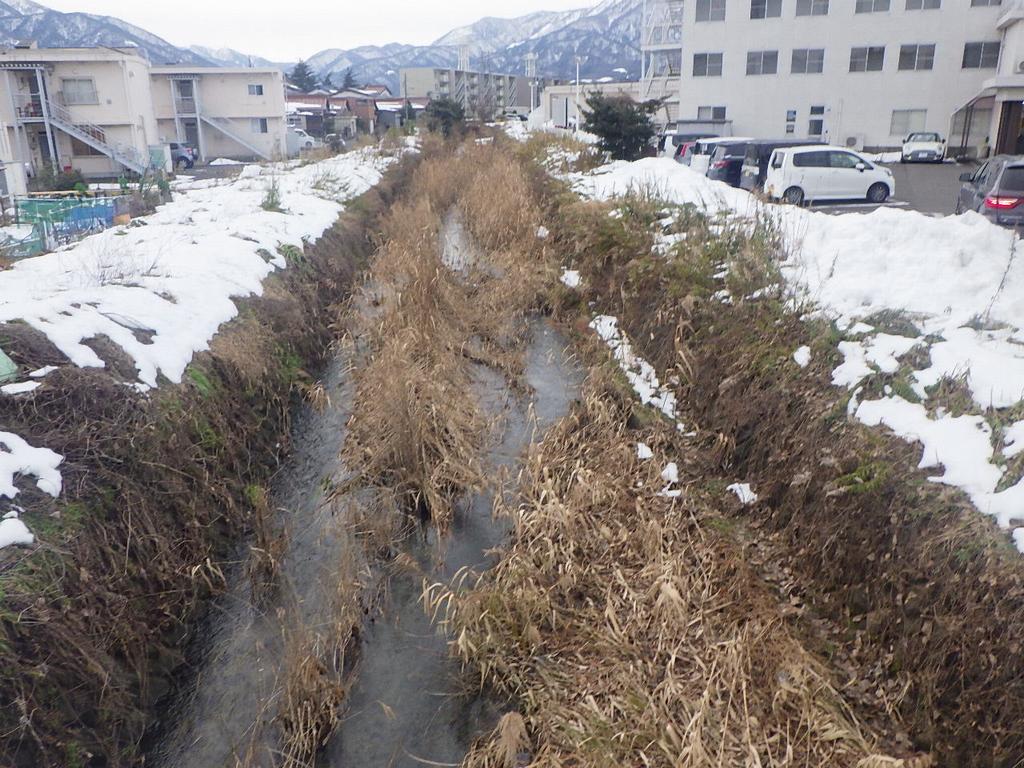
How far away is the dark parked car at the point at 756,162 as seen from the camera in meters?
17.6

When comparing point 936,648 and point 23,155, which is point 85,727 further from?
point 23,155

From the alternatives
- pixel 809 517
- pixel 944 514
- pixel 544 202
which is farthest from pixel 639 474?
pixel 544 202

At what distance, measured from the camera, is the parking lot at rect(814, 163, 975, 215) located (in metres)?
16.6

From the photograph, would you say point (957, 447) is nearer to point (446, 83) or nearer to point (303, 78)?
point (446, 83)

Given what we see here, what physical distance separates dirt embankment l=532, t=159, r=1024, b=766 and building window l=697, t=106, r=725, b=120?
31403mm

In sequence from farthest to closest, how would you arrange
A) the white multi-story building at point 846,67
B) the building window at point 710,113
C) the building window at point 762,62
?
the building window at point 710,113
the building window at point 762,62
the white multi-story building at point 846,67

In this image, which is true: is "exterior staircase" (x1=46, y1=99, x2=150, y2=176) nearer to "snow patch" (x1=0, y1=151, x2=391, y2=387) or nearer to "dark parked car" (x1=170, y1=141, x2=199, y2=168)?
"dark parked car" (x1=170, y1=141, x2=199, y2=168)

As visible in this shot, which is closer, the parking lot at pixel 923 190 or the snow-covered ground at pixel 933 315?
the snow-covered ground at pixel 933 315

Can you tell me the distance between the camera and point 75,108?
1419 inches

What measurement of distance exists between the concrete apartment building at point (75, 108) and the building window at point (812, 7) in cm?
3074

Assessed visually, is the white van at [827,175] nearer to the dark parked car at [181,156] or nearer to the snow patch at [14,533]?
the snow patch at [14,533]

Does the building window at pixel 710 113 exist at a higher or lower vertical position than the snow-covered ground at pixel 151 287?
higher

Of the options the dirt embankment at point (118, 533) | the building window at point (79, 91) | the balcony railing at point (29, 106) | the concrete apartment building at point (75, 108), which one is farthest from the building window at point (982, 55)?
the balcony railing at point (29, 106)

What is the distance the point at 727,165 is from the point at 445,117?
22.8 metres
